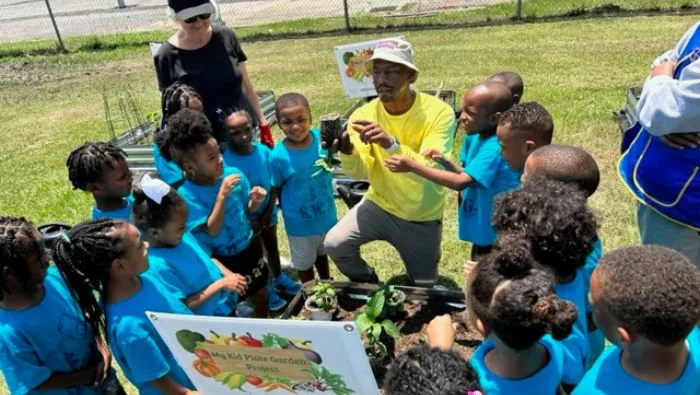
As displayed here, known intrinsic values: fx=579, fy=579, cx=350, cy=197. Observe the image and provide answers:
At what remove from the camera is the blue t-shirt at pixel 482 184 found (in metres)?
3.36

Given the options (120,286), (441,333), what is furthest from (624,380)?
(120,286)

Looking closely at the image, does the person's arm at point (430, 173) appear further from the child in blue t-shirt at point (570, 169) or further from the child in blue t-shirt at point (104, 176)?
the child in blue t-shirt at point (104, 176)

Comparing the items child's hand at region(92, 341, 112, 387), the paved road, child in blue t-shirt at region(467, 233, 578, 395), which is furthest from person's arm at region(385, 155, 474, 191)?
the paved road

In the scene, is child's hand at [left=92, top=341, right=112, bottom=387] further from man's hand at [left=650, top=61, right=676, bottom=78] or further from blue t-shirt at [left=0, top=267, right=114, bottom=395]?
man's hand at [left=650, top=61, right=676, bottom=78]

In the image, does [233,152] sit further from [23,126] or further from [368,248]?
[23,126]

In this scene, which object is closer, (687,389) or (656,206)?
(687,389)

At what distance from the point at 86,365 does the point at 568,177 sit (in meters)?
2.39

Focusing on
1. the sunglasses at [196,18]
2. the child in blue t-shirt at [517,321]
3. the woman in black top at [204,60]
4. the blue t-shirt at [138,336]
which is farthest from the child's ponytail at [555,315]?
the sunglasses at [196,18]

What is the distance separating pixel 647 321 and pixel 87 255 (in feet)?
6.89

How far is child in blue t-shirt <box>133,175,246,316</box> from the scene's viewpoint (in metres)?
2.80

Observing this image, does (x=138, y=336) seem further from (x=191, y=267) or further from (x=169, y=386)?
(x=191, y=267)

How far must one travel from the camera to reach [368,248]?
5219 mm

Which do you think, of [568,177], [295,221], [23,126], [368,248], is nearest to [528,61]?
[368,248]

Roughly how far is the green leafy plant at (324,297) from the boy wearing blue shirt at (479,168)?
0.87m
